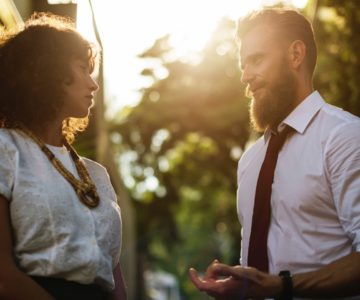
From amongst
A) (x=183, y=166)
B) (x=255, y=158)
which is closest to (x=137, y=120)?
(x=183, y=166)

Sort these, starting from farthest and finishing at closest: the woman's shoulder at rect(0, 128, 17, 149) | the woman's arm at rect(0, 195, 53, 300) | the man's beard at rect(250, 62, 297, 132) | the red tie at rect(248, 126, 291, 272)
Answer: the man's beard at rect(250, 62, 297, 132), the red tie at rect(248, 126, 291, 272), the woman's shoulder at rect(0, 128, 17, 149), the woman's arm at rect(0, 195, 53, 300)

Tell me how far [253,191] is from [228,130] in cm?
Answer: 1284

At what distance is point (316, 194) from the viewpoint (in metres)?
3.37

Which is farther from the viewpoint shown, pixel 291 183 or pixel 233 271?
pixel 291 183

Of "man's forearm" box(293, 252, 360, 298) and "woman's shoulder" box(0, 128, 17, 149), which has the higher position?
"woman's shoulder" box(0, 128, 17, 149)

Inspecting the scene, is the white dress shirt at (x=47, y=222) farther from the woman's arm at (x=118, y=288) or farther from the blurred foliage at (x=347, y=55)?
the blurred foliage at (x=347, y=55)

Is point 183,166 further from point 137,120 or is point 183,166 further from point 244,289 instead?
point 244,289

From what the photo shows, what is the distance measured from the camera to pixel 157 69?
16.3m

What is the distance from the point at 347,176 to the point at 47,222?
135 centimetres

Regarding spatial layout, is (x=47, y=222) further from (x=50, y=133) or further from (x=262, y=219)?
(x=262, y=219)

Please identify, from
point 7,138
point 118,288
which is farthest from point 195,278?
point 7,138

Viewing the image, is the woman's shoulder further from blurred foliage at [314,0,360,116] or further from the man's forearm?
blurred foliage at [314,0,360,116]

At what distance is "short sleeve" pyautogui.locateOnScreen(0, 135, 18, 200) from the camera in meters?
2.73

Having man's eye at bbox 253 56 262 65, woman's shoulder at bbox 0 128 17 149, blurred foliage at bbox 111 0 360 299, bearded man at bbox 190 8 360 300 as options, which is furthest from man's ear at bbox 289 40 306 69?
blurred foliage at bbox 111 0 360 299
